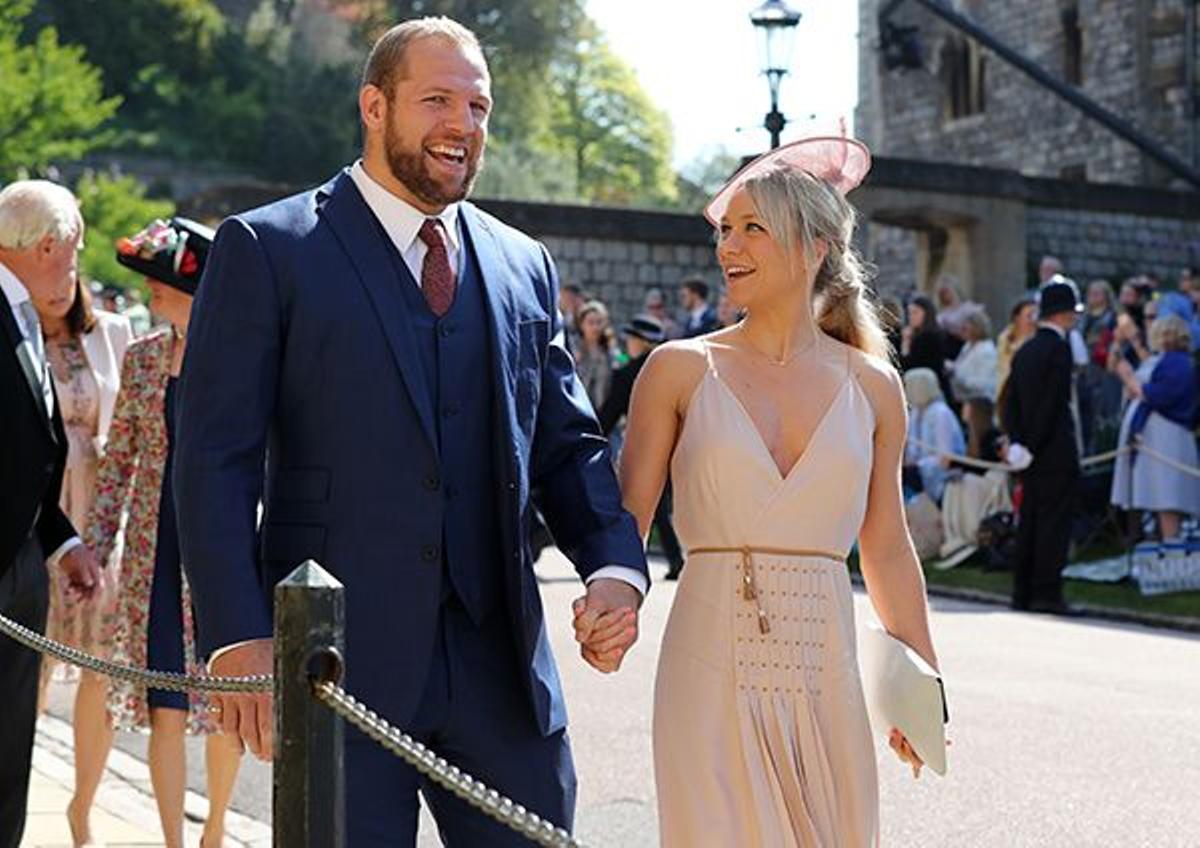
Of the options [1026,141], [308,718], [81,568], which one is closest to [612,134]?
[1026,141]

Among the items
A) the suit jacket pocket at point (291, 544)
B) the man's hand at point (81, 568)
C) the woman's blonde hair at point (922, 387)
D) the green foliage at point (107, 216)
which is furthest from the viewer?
the green foliage at point (107, 216)

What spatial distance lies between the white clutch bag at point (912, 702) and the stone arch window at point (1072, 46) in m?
41.6

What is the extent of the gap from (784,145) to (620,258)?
2330 centimetres

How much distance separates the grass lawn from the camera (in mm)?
14875

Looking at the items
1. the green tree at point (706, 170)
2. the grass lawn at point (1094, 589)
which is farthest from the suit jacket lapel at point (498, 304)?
the green tree at point (706, 170)

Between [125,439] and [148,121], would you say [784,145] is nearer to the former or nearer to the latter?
[125,439]

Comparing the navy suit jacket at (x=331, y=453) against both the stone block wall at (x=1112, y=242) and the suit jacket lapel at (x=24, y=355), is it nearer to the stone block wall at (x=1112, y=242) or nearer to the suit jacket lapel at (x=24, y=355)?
the suit jacket lapel at (x=24, y=355)

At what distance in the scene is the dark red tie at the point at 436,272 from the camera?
14.4 ft

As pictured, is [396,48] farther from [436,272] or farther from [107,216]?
[107,216]

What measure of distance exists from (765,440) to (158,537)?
8.88ft

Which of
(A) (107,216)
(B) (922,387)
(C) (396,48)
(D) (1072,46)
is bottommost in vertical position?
(B) (922,387)

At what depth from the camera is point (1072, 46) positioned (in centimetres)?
4541

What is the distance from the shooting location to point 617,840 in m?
7.48

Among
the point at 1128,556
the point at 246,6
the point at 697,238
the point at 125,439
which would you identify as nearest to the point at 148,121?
the point at 246,6
